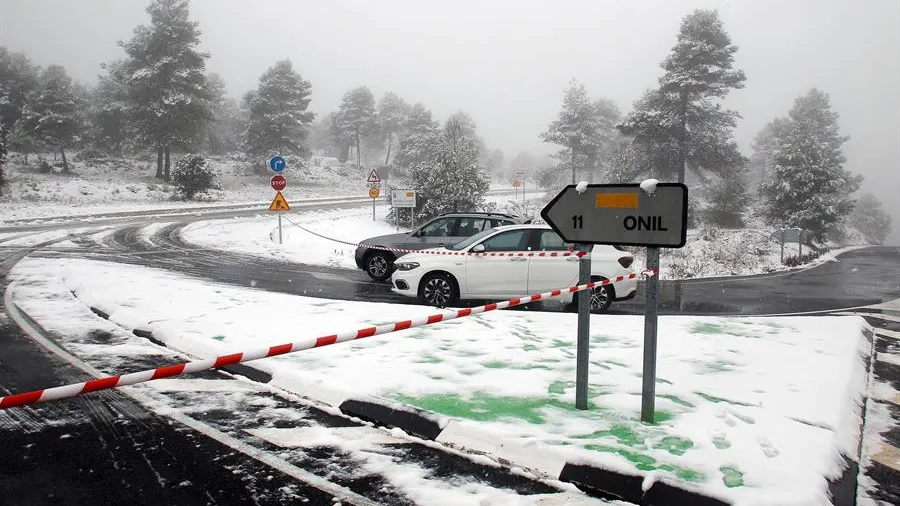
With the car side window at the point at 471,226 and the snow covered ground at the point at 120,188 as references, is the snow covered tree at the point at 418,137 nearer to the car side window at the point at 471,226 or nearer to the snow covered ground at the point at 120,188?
the snow covered ground at the point at 120,188

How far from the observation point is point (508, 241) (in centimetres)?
1050

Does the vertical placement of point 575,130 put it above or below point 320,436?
above

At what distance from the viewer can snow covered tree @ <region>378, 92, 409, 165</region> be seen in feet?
307

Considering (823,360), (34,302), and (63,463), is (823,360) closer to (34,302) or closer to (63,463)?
(63,463)

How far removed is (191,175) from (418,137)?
1448 inches

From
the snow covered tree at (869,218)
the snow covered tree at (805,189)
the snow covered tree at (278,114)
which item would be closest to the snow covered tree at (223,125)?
the snow covered tree at (278,114)

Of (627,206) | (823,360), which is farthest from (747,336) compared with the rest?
(627,206)

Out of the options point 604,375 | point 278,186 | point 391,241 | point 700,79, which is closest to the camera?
point 604,375

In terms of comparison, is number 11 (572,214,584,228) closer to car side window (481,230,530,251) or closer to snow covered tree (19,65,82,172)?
car side window (481,230,530,251)

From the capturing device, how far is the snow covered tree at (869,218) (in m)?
96.6

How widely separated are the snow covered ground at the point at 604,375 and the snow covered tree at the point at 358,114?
244ft

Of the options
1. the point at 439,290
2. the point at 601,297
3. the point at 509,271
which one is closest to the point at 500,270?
the point at 509,271

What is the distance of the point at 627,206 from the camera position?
4559mm

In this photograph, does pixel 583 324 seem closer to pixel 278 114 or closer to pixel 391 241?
pixel 391 241
